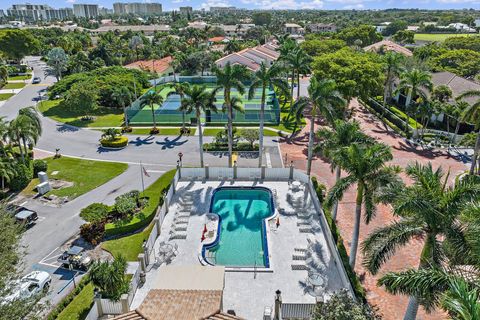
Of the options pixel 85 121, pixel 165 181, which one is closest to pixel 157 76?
pixel 85 121

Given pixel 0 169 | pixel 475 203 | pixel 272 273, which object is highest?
pixel 475 203

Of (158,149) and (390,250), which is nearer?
(390,250)

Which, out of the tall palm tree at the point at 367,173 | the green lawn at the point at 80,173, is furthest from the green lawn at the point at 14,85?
the tall palm tree at the point at 367,173

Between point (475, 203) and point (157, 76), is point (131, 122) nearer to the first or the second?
point (157, 76)

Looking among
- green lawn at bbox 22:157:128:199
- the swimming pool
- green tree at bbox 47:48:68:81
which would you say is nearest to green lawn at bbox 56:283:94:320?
the swimming pool

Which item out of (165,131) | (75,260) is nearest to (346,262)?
(75,260)

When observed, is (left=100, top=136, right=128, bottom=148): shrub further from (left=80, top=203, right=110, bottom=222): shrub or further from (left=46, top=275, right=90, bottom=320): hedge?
(left=46, top=275, right=90, bottom=320): hedge
